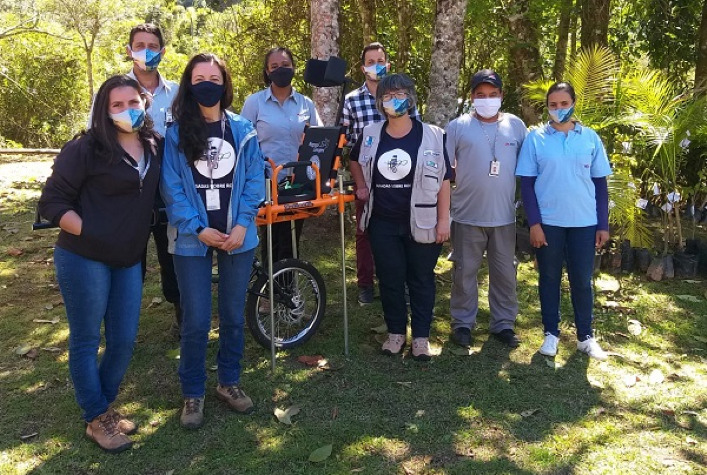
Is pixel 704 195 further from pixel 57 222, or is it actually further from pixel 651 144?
pixel 57 222

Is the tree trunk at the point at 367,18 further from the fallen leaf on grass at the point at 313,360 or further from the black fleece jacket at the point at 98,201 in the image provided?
the black fleece jacket at the point at 98,201

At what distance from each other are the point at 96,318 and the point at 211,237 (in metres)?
0.68

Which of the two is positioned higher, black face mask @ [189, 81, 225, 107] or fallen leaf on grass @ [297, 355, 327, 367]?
black face mask @ [189, 81, 225, 107]

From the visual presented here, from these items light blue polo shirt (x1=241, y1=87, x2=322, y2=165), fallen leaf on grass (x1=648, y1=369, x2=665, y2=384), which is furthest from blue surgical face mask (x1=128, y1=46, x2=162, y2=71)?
fallen leaf on grass (x1=648, y1=369, x2=665, y2=384)

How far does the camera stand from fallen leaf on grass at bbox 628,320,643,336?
5031 mm

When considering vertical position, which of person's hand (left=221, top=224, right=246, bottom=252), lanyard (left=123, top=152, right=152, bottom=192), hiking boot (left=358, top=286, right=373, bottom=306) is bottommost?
hiking boot (left=358, top=286, right=373, bottom=306)

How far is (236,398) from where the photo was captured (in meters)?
3.83

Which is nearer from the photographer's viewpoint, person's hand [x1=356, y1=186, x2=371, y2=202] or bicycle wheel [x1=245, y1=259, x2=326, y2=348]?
person's hand [x1=356, y1=186, x2=371, y2=202]

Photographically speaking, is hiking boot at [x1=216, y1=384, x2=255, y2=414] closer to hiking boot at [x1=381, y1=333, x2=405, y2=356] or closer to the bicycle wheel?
the bicycle wheel

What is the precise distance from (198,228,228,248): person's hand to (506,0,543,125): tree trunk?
18.8ft

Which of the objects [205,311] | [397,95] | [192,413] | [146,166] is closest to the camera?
[146,166]

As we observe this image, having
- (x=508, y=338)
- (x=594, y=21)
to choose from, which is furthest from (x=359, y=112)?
(x=594, y=21)

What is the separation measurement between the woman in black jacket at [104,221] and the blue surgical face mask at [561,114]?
8.09ft

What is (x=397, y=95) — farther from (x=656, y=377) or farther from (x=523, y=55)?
(x=523, y=55)
